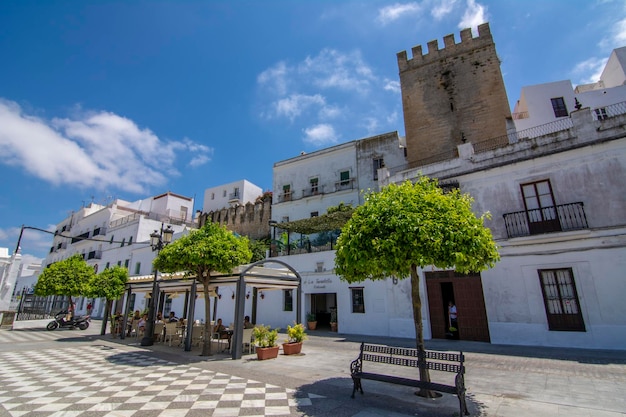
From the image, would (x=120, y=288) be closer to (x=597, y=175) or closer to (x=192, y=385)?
(x=192, y=385)

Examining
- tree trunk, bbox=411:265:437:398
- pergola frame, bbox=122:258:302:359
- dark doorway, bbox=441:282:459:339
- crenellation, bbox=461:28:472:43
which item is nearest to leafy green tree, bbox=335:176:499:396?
tree trunk, bbox=411:265:437:398

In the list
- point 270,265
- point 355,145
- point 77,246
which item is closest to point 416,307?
point 270,265

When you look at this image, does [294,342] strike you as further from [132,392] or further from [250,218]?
[250,218]

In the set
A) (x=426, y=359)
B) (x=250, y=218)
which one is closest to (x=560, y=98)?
(x=426, y=359)

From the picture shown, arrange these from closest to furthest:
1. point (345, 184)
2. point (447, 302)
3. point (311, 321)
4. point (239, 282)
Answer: point (239, 282)
point (447, 302)
point (311, 321)
point (345, 184)

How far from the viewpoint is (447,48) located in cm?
2170

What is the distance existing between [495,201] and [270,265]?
13383 mm

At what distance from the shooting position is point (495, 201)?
1298 cm

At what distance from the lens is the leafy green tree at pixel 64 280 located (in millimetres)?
17531

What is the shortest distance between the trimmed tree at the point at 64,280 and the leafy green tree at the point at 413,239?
60.3 ft

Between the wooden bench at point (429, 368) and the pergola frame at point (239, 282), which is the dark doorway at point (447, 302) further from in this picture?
the wooden bench at point (429, 368)

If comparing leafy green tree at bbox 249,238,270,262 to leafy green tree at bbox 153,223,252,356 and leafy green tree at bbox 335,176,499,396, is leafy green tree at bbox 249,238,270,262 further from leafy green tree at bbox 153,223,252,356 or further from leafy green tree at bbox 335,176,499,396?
leafy green tree at bbox 335,176,499,396

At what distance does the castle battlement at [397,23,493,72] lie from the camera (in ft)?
67.8

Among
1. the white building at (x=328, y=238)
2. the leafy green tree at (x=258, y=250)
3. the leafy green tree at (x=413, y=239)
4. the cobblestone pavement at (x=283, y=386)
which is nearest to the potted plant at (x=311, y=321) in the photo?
the white building at (x=328, y=238)
